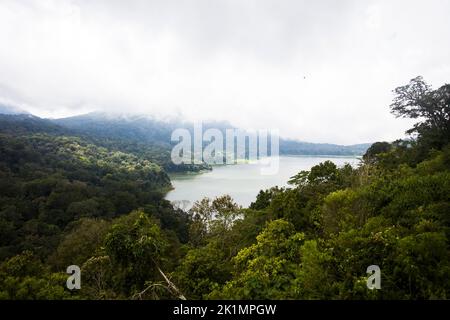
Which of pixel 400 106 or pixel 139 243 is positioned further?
pixel 400 106

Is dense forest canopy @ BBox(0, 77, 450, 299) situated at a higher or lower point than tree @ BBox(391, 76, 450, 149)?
lower

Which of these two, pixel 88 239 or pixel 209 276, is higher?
pixel 209 276

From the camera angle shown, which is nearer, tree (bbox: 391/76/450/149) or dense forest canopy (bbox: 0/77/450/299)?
dense forest canopy (bbox: 0/77/450/299)

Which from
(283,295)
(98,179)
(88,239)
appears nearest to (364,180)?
(283,295)

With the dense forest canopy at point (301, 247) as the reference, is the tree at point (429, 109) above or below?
above

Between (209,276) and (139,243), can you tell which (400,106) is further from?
(139,243)

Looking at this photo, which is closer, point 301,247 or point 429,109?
point 301,247

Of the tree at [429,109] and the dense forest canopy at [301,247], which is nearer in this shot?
the dense forest canopy at [301,247]

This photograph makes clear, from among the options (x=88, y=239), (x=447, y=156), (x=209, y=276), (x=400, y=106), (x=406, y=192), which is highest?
(x=400, y=106)
